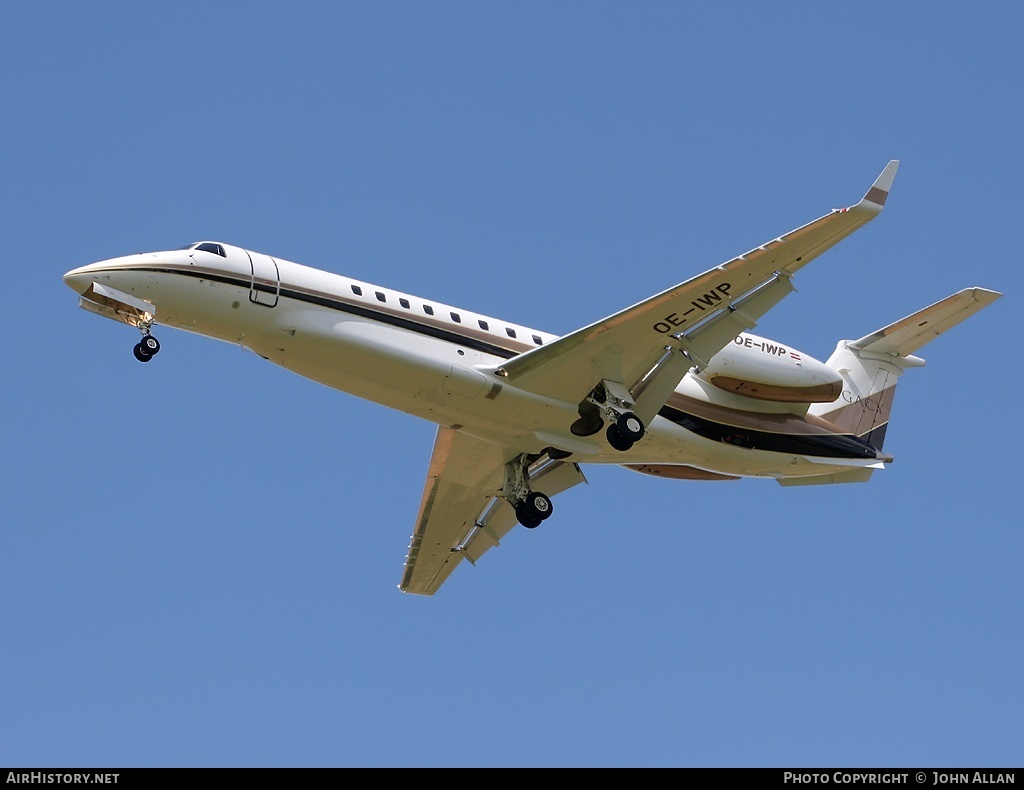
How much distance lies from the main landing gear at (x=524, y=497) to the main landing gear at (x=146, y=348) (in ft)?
23.6

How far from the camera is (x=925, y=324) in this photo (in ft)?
82.8

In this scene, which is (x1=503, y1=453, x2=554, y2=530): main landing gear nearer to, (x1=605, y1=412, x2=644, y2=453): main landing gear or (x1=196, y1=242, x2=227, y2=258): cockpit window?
(x1=605, y1=412, x2=644, y2=453): main landing gear

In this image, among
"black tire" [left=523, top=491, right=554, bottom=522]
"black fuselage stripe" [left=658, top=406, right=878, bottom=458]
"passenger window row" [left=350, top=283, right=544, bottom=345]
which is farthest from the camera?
"black tire" [left=523, top=491, right=554, bottom=522]

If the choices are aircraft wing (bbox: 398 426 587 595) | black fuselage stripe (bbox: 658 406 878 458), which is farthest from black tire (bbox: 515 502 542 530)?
black fuselage stripe (bbox: 658 406 878 458)

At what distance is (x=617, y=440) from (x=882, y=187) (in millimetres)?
5888

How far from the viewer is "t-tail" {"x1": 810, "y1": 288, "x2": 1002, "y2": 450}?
25.9 meters

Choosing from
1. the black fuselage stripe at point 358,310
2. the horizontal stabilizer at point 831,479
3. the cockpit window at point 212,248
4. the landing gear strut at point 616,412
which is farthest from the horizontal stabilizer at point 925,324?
→ the cockpit window at point 212,248

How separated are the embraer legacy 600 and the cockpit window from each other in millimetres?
32

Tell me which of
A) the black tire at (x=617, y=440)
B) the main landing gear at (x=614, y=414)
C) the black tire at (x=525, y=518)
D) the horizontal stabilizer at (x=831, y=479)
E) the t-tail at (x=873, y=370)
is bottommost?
the black tire at (x=525, y=518)

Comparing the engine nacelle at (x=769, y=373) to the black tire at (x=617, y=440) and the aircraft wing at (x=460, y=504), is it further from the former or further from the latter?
the aircraft wing at (x=460, y=504)

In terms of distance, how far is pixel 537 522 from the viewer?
24.2m

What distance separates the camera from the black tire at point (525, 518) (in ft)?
79.0
